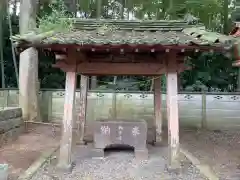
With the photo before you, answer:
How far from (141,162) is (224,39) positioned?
3041mm

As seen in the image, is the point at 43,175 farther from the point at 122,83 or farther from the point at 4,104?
the point at 122,83

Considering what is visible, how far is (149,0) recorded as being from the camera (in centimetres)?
1341

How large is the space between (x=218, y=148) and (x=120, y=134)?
320 cm

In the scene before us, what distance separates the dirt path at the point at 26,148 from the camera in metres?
7.12

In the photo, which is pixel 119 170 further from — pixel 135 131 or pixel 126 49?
pixel 126 49

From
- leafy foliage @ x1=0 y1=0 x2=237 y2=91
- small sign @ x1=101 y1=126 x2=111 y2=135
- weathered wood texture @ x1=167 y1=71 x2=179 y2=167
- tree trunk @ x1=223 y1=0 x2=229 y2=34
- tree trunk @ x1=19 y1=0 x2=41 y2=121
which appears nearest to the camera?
weathered wood texture @ x1=167 y1=71 x2=179 y2=167

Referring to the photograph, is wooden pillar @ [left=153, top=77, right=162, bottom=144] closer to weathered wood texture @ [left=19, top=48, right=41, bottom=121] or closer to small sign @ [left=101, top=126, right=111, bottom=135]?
small sign @ [left=101, top=126, right=111, bottom=135]

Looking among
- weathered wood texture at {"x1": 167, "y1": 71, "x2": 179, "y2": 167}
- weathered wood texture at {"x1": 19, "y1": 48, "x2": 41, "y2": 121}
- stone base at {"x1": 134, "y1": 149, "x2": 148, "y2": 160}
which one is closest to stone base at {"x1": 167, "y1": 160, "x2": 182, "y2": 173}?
weathered wood texture at {"x1": 167, "y1": 71, "x2": 179, "y2": 167}

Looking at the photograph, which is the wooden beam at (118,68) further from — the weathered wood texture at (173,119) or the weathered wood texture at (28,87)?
the weathered wood texture at (28,87)

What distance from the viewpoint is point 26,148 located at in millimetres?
8844

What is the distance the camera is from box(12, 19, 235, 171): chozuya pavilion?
18.7ft

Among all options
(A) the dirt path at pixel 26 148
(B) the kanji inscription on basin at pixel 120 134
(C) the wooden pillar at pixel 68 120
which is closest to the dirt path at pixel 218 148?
(B) the kanji inscription on basin at pixel 120 134

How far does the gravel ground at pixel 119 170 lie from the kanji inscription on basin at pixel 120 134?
30 centimetres

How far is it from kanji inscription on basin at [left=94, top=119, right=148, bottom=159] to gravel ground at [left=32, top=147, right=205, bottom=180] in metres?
0.30
